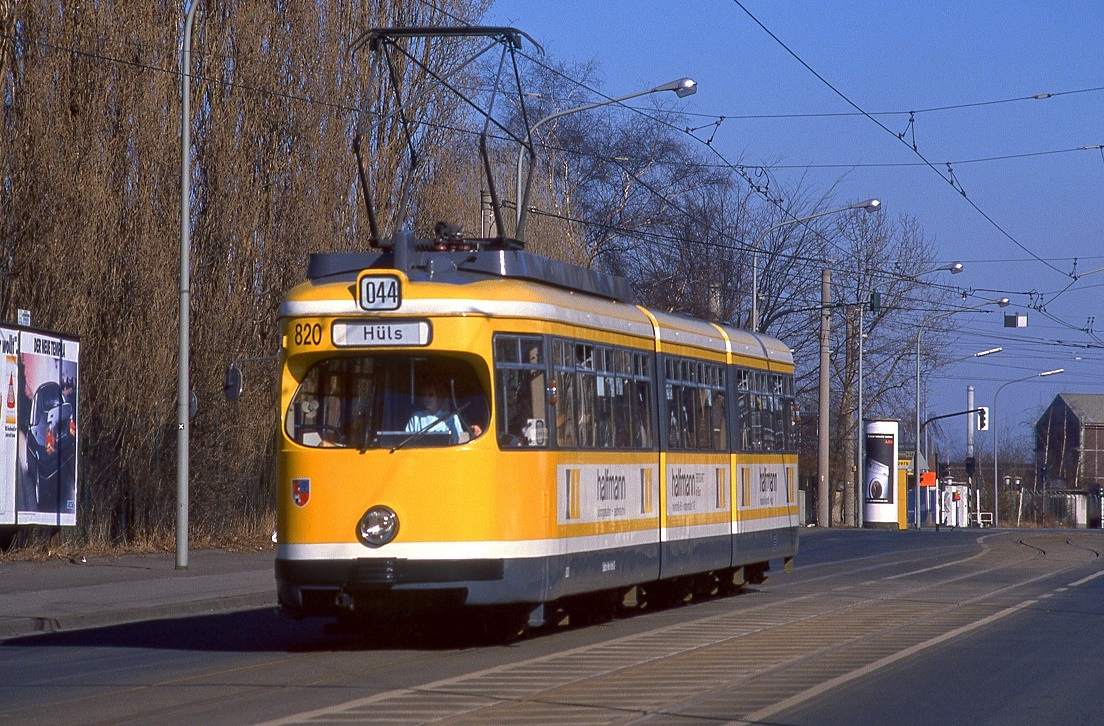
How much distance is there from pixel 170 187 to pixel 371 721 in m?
20.6

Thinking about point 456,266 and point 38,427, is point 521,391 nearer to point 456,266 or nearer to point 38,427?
point 456,266

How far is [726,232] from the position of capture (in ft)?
177

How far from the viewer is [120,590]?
1903 centimetres

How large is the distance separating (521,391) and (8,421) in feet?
37.6

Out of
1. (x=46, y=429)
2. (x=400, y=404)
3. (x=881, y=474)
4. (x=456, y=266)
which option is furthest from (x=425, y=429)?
(x=881, y=474)

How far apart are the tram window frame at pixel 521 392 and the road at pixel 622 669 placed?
1.73 metres

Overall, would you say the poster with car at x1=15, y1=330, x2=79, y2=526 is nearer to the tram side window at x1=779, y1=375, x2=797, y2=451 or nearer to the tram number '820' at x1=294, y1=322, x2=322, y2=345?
the tram side window at x1=779, y1=375, x2=797, y2=451

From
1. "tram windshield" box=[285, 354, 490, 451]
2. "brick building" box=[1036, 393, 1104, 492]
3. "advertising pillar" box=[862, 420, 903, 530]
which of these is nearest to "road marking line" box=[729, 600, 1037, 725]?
"tram windshield" box=[285, 354, 490, 451]

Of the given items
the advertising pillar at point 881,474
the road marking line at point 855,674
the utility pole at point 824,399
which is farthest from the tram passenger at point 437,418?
the advertising pillar at point 881,474

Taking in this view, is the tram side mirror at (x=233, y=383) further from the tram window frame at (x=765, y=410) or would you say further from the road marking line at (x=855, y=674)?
the road marking line at (x=855, y=674)

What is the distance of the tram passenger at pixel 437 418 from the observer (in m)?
12.9

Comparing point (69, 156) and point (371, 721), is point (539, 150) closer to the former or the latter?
point (69, 156)

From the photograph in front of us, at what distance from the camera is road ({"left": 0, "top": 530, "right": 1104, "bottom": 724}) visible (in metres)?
9.69

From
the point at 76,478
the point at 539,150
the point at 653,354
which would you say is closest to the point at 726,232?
the point at 539,150
